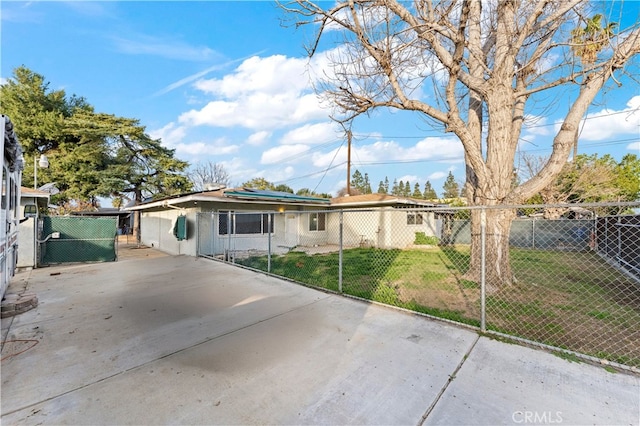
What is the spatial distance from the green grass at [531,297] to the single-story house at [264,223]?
292 centimetres

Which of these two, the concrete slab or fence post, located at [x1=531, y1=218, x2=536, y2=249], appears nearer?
the concrete slab

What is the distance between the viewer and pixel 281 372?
2.50 m

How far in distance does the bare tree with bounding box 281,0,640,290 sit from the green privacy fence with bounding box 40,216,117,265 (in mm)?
8420

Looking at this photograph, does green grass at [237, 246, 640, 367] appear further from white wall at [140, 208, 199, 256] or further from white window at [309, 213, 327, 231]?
white window at [309, 213, 327, 231]

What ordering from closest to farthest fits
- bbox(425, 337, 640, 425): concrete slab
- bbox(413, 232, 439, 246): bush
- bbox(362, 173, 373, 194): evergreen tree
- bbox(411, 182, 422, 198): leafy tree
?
bbox(425, 337, 640, 425): concrete slab, bbox(413, 232, 439, 246): bush, bbox(362, 173, 373, 194): evergreen tree, bbox(411, 182, 422, 198): leafy tree

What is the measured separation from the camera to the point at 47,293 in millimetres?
5160

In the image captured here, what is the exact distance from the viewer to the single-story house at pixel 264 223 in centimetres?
1052

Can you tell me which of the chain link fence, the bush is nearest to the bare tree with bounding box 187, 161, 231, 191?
the chain link fence

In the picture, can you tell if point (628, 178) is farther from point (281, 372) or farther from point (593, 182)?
point (281, 372)

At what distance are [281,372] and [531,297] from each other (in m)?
4.79

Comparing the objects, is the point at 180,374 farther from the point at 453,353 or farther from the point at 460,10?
the point at 460,10

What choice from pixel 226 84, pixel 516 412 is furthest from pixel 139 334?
pixel 226 84

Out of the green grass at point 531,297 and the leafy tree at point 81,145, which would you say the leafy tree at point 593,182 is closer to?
the green grass at point 531,297

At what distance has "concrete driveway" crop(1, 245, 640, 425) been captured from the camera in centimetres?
196
